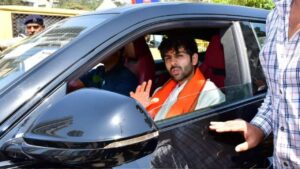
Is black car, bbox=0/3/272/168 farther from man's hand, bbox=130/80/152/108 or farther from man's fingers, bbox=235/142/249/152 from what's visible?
man's hand, bbox=130/80/152/108

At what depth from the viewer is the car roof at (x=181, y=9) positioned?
1.97 meters

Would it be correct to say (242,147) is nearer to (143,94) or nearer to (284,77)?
(284,77)

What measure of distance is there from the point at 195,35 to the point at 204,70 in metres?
0.21

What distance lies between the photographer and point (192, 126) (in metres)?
1.92

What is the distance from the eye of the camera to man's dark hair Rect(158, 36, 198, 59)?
2558mm

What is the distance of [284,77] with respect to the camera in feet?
5.47

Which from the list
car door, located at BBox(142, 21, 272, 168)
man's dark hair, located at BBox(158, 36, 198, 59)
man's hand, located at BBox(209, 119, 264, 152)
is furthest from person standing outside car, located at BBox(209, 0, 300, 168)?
man's dark hair, located at BBox(158, 36, 198, 59)

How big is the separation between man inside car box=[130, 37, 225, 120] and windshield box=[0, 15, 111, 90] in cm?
46

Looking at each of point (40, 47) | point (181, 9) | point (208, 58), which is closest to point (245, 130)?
point (181, 9)

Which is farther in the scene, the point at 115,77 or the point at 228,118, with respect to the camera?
the point at 115,77

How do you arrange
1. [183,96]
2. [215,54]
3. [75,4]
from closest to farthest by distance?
[183,96]
[215,54]
[75,4]

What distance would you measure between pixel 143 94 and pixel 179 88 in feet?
0.62

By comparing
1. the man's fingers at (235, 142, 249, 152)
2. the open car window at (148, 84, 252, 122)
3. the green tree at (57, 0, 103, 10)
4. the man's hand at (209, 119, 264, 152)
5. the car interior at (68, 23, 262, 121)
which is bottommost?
the green tree at (57, 0, 103, 10)

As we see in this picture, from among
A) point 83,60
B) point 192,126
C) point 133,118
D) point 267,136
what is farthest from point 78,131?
point 267,136
